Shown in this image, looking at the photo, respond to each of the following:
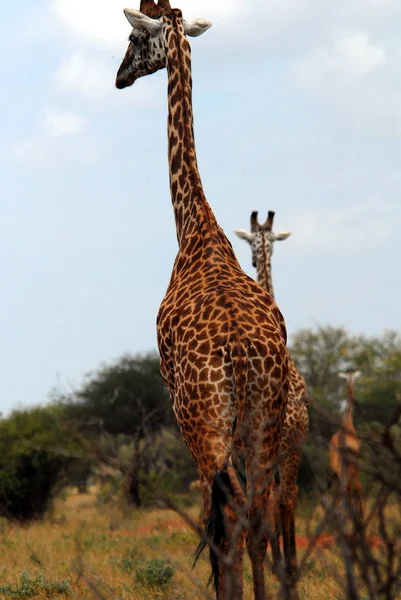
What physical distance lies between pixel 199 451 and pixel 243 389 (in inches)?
15.6

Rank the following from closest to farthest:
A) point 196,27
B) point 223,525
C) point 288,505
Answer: point 223,525 < point 196,27 < point 288,505

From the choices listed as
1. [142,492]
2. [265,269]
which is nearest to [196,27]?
[265,269]

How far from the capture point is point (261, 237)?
431 inches

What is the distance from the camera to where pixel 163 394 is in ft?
75.7

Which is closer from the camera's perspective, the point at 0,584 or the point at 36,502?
the point at 0,584

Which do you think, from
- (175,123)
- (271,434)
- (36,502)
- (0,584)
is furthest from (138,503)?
(271,434)

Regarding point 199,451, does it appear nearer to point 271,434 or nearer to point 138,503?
point 271,434

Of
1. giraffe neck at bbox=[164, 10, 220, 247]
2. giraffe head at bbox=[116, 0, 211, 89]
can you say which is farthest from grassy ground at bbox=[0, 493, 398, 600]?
giraffe head at bbox=[116, 0, 211, 89]

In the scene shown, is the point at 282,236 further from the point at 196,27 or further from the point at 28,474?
the point at 28,474

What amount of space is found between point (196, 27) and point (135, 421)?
643 inches

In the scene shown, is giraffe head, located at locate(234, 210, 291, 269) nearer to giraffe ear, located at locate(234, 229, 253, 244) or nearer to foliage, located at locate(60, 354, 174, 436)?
giraffe ear, located at locate(234, 229, 253, 244)

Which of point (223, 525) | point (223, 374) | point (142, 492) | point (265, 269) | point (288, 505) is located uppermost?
point (265, 269)

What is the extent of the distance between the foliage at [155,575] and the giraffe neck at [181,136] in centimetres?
257

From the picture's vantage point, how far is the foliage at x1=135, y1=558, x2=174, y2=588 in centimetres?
745
